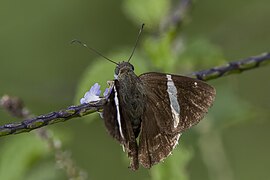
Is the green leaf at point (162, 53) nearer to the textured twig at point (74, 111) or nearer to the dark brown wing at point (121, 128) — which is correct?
the textured twig at point (74, 111)

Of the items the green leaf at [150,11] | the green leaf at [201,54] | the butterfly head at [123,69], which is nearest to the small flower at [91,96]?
the butterfly head at [123,69]

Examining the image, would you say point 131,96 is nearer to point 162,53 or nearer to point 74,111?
point 74,111

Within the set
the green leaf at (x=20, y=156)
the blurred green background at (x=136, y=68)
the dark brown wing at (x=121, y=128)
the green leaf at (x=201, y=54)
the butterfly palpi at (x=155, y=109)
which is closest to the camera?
the dark brown wing at (x=121, y=128)

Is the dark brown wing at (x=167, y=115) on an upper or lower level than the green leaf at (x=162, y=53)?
lower

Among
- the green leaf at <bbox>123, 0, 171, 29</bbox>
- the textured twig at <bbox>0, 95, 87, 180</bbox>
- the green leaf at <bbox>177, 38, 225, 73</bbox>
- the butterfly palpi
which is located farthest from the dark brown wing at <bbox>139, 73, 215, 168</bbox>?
the green leaf at <bbox>123, 0, 171, 29</bbox>

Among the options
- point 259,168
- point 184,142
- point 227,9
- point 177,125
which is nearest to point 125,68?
point 177,125

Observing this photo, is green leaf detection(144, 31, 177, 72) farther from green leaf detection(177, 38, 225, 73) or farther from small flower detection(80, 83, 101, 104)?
small flower detection(80, 83, 101, 104)
